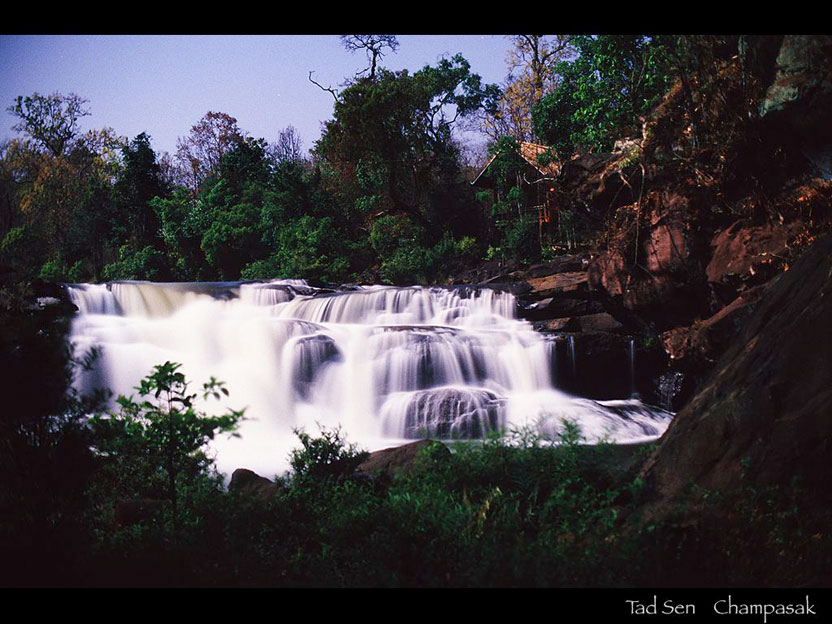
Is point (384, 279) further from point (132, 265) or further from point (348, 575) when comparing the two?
point (348, 575)

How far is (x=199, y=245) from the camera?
25922 mm

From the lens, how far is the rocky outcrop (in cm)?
338

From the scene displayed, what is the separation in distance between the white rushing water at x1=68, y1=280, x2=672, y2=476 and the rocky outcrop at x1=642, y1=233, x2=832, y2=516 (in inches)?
142

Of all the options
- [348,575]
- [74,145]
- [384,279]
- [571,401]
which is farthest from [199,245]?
[348,575]

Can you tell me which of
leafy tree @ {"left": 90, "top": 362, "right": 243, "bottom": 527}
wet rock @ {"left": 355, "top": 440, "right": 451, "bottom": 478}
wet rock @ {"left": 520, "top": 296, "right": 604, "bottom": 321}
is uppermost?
wet rock @ {"left": 520, "top": 296, "right": 604, "bottom": 321}

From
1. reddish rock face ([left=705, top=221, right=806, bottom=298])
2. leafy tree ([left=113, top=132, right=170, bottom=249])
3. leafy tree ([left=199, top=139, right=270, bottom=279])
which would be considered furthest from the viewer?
leafy tree ([left=113, top=132, right=170, bottom=249])

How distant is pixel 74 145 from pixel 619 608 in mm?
21977

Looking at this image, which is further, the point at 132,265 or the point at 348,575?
the point at 132,265

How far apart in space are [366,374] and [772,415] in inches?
262

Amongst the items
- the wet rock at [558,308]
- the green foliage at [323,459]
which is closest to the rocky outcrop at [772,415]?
the green foliage at [323,459]

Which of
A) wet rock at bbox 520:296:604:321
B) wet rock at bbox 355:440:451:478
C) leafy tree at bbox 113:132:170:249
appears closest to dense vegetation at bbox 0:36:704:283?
leafy tree at bbox 113:132:170:249

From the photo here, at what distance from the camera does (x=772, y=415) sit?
3648mm

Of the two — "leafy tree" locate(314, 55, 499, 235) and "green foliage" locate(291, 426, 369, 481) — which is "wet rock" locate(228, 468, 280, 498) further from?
"leafy tree" locate(314, 55, 499, 235)

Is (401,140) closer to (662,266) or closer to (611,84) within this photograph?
(611,84)
